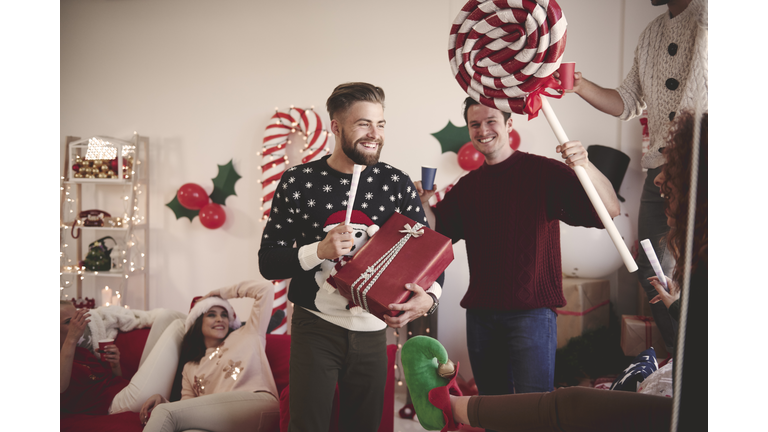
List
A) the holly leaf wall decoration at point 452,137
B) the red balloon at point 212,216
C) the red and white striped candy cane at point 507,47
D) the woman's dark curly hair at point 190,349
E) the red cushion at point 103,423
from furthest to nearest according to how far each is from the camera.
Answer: the red balloon at point 212,216 < the holly leaf wall decoration at point 452,137 < the woman's dark curly hair at point 190,349 < the red cushion at point 103,423 < the red and white striped candy cane at point 507,47

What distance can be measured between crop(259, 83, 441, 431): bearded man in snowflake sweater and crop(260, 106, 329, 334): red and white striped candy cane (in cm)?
199

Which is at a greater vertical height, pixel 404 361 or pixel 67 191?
pixel 67 191

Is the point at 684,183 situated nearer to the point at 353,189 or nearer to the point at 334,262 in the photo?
the point at 353,189

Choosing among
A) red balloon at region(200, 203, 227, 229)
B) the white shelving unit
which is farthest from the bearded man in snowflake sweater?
the white shelving unit

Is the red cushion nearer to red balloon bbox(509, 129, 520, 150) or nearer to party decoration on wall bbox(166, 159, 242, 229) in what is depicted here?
party decoration on wall bbox(166, 159, 242, 229)

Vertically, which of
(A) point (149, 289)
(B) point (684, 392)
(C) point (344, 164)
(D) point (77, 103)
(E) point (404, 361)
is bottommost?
(A) point (149, 289)

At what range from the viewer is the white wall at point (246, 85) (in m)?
3.15

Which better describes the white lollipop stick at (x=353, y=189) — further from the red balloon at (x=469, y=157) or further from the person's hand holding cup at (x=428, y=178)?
the red balloon at (x=469, y=157)

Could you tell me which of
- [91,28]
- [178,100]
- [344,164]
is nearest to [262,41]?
[178,100]

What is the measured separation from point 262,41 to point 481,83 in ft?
10.4

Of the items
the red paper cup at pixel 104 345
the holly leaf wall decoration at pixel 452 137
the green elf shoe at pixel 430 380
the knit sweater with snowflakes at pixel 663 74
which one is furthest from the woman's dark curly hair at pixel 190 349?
the knit sweater with snowflakes at pixel 663 74

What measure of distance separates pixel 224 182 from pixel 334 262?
8.93 ft
